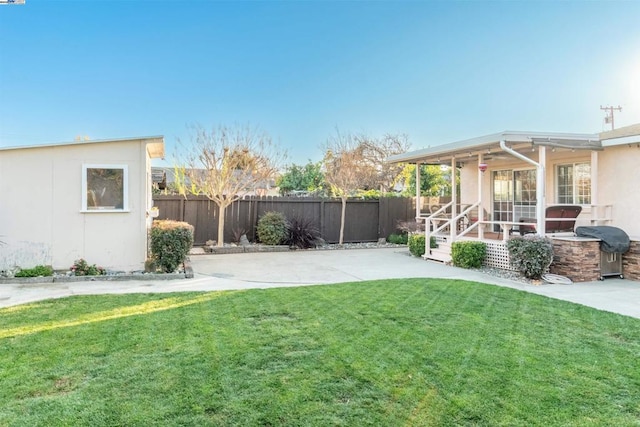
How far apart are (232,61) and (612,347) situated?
582 inches

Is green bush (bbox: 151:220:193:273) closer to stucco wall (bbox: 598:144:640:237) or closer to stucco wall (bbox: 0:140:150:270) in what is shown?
stucco wall (bbox: 0:140:150:270)

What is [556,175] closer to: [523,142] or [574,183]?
[574,183]

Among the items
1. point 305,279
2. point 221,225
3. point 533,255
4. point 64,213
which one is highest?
point 64,213

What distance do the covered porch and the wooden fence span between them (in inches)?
113

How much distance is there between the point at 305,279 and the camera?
28.0ft

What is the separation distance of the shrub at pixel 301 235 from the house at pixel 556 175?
12.6ft

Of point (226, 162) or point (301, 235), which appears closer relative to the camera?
point (226, 162)

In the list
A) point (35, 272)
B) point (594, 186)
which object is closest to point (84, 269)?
point (35, 272)

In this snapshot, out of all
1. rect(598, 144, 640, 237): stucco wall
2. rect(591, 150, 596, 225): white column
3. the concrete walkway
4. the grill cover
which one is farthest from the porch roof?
the concrete walkway

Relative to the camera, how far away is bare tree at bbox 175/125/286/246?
44.4 ft

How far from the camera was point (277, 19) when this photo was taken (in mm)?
14094

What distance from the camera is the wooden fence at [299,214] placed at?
47.2ft

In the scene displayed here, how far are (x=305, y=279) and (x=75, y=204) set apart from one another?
17.0 feet

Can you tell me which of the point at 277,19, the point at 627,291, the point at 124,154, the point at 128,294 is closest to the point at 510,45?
the point at 277,19
